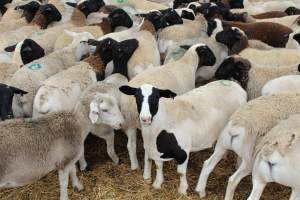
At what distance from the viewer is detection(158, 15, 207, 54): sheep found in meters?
7.07

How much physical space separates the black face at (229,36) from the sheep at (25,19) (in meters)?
3.58

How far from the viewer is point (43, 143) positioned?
4297 mm

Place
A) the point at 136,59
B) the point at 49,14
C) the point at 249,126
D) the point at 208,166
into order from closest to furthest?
1. the point at 249,126
2. the point at 208,166
3. the point at 136,59
4. the point at 49,14

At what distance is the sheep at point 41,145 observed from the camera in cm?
411

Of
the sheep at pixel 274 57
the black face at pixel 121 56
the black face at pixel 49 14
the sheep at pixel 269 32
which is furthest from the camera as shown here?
the black face at pixel 49 14

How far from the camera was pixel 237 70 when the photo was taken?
5.73 meters

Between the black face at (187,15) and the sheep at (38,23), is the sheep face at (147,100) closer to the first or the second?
the sheep at (38,23)

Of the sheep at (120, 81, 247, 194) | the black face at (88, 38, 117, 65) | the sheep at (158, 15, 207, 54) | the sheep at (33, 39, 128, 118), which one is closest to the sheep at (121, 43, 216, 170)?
the sheep at (120, 81, 247, 194)

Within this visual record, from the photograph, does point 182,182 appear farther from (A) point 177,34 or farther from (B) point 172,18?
(B) point 172,18

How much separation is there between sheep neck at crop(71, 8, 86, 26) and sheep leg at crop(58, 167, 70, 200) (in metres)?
3.92

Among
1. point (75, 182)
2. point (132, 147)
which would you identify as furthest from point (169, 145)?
point (75, 182)

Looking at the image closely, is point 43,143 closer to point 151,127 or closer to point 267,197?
point 151,127

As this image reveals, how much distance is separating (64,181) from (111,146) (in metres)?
0.91

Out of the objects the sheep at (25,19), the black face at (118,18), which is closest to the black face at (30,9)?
the sheep at (25,19)
